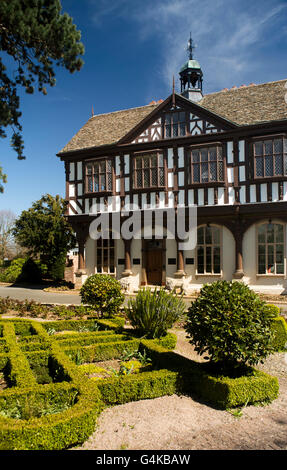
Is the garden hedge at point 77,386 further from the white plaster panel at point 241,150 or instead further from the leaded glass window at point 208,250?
the white plaster panel at point 241,150

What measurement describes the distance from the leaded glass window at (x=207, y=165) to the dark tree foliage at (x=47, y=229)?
27.4 ft

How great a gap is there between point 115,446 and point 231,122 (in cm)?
1545

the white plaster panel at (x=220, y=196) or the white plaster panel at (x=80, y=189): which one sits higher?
the white plaster panel at (x=80, y=189)

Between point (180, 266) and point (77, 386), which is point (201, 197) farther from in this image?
point (77, 386)

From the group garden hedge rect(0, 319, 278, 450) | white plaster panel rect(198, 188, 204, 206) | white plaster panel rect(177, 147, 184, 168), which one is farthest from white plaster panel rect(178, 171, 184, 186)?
garden hedge rect(0, 319, 278, 450)

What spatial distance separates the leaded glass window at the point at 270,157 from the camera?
16000mm

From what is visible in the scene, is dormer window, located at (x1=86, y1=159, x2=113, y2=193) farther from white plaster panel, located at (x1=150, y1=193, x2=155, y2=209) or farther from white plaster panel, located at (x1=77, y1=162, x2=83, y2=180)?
white plaster panel, located at (x1=150, y1=193, x2=155, y2=209)

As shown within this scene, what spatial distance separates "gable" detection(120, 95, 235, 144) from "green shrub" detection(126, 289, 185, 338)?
445 inches

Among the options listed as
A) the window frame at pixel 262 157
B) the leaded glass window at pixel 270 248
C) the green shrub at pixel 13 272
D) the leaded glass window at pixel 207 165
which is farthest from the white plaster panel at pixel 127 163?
the green shrub at pixel 13 272

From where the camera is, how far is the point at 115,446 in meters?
4.10

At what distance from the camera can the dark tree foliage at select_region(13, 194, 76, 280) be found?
21297 millimetres

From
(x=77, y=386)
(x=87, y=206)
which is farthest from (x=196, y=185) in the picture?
(x=77, y=386)

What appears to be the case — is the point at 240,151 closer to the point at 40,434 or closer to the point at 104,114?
the point at 104,114
